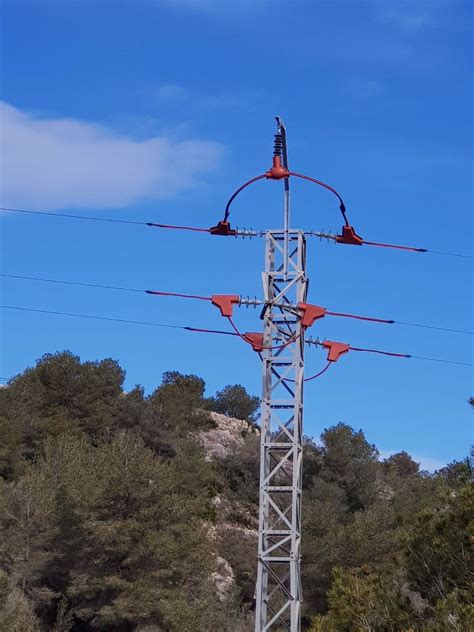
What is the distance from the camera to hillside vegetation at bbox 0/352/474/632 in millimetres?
14516

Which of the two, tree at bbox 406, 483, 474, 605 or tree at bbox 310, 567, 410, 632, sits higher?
tree at bbox 406, 483, 474, 605

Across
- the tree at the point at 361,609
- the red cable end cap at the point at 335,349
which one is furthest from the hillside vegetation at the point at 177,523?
the red cable end cap at the point at 335,349

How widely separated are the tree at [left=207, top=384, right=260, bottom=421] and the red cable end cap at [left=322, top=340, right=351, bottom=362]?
59408mm

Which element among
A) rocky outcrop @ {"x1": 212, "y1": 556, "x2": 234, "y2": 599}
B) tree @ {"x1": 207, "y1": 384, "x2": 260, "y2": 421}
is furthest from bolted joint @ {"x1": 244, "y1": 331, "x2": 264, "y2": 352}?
tree @ {"x1": 207, "y1": 384, "x2": 260, "y2": 421}

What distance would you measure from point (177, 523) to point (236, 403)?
→ 133 feet

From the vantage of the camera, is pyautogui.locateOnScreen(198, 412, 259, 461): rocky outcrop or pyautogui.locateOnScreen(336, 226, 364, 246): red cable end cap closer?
pyautogui.locateOnScreen(336, 226, 364, 246): red cable end cap

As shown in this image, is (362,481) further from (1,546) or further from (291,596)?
(291,596)

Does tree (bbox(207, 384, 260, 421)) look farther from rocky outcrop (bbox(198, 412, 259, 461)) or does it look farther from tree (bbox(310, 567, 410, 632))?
tree (bbox(310, 567, 410, 632))

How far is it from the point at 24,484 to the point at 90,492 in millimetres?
4136

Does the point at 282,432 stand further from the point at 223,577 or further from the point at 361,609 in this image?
the point at 223,577

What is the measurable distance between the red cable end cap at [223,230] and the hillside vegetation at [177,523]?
4996 millimetres

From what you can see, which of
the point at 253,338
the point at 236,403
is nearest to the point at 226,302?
the point at 253,338

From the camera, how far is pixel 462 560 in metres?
14.1

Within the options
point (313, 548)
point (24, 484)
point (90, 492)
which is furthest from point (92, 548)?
point (313, 548)
